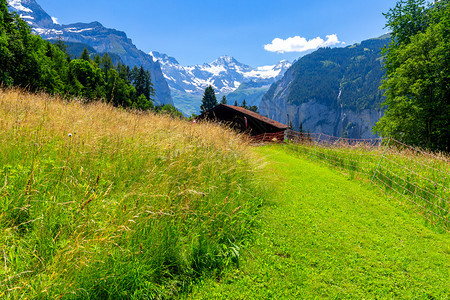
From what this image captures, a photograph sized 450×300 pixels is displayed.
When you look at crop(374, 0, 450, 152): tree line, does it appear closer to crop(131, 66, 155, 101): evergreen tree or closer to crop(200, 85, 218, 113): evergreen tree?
crop(200, 85, 218, 113): evergreen tree

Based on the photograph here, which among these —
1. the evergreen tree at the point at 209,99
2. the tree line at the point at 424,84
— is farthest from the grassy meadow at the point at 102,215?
the evergreen tree at the point at 209,99

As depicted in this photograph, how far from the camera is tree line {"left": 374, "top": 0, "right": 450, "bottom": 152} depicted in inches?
749

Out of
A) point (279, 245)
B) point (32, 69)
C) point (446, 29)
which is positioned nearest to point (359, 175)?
point (279, 245)

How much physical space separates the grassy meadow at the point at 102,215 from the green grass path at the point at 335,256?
1.32ft

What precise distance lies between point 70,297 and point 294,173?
26.5 feet

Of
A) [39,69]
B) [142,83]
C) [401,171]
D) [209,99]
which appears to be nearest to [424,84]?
[401,171]

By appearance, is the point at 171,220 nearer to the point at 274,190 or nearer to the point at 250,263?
the point at 250,263

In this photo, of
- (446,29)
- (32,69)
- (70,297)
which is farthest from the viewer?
(32,69)

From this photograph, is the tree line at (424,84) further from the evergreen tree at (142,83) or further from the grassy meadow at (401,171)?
the evergreen tree at (142,83)

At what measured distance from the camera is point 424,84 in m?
19.3

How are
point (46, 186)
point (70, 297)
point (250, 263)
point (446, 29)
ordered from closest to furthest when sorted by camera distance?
point (70, 297) < point (46, 186) < point (250, 263) < point (446, 29)

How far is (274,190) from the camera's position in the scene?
6.13 m

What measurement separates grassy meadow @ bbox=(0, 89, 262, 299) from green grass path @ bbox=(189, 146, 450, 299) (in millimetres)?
401

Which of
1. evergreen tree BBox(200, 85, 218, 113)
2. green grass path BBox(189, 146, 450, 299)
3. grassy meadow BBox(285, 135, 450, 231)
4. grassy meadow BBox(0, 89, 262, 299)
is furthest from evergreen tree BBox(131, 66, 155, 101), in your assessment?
green grass path BBox(189, 146, 450, 299)
